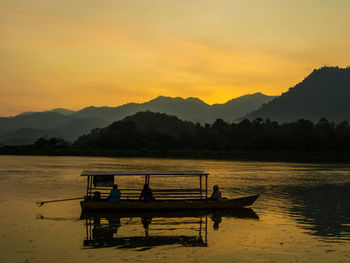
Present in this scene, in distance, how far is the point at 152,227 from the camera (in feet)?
67.3

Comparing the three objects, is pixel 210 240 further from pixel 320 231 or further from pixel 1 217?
pixel 1 217

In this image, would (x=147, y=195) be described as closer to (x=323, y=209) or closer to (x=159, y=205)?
(x=159, y=205)

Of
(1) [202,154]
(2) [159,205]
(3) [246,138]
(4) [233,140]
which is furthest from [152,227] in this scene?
(4) [233,140]

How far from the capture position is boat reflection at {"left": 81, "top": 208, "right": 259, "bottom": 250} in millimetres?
17391

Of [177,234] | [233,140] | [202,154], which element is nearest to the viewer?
[177,234]

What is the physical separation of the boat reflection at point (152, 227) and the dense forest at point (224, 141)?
336 feet

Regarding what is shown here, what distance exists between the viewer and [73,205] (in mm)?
26734

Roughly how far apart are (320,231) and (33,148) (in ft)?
418

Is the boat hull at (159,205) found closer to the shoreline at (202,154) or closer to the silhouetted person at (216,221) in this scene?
the silhouetted person at (216,221)

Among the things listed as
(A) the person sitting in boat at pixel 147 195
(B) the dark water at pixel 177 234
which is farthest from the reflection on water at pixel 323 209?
(A) the person sitting in boat at pixel 147 195

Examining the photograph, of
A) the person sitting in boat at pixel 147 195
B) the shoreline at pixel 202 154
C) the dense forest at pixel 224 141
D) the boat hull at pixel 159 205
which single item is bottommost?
the boat hull at pixel 159 205

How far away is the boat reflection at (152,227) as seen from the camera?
57.1ft

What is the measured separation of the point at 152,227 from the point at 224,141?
120702 millimetres

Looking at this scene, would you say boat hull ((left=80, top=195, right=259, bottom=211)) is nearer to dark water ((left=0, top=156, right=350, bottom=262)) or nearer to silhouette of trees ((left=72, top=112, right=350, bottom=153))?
dark water ((left=0, top=156, right=350, bottom=262))
